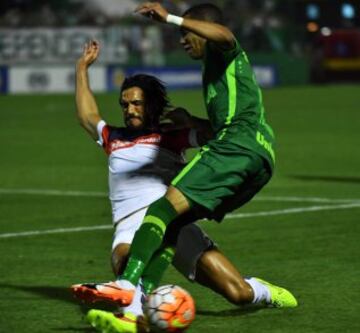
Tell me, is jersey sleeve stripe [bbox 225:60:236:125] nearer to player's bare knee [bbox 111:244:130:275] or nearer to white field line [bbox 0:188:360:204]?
player's bare knee [bbox 111:244:130:275]

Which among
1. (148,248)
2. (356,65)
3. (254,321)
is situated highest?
(148,248)

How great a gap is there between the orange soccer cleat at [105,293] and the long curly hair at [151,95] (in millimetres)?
1370

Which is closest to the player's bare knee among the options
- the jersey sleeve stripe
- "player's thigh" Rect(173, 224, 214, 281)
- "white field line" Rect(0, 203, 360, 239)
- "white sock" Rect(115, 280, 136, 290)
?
"player's thigh" Rect(173, 224, 214, 281)

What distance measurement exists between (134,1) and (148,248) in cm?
5413

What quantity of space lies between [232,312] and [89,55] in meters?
2.02

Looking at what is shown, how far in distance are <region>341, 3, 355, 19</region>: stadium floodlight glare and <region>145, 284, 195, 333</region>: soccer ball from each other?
49.6m

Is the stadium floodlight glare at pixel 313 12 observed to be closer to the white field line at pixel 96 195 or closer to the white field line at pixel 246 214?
the white field line at pixel 96 195

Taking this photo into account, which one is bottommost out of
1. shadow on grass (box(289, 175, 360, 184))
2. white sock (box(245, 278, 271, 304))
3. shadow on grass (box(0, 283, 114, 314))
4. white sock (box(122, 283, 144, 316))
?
shadow on grass (box(289, 175, 360, 184))

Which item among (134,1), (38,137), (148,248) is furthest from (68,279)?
(134,1)

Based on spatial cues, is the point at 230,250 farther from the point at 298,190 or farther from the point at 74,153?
the point at 74,153

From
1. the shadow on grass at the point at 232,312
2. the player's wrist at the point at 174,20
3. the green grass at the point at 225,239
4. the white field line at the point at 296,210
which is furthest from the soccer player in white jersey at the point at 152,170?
the white field line at the point at 296,210

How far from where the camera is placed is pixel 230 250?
12.4m

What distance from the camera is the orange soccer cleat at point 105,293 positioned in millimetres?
8094

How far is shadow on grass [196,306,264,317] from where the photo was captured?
9195 mm
